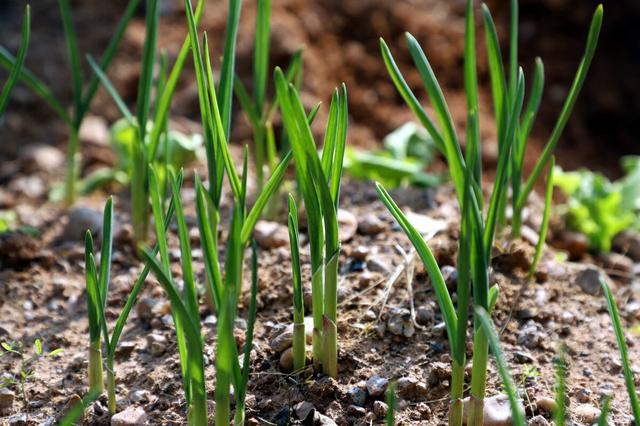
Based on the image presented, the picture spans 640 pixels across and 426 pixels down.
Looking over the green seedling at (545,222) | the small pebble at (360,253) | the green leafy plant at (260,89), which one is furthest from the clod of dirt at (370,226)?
the green seedling at (545,222)

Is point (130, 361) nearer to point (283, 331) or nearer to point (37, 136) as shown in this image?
point (283, 331)

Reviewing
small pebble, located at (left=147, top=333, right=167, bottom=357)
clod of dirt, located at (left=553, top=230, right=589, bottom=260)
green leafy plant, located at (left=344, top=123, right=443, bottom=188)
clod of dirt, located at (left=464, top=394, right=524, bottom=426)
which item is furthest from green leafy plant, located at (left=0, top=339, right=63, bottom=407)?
clod of dirt, located at (left=553, top=230, right=589, bottom=260)

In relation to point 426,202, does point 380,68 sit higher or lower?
higher

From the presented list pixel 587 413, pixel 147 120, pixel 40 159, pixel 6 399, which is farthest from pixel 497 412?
pixel 40 159

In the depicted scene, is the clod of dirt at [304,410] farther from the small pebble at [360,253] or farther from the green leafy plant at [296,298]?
the small pebble at [360,253]

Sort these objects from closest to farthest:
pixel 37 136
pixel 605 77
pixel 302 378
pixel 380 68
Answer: pixel 302 378, pixel 37 136, pixel 380 68, pixel 605 77

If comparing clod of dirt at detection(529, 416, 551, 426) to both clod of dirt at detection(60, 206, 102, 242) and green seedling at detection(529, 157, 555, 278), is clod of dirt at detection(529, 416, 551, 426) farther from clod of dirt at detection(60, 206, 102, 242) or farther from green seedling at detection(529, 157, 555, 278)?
clod of dirt at detection(60, 206, 102, 242)

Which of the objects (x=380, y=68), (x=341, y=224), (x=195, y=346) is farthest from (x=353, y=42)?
(x=195, y=346)
